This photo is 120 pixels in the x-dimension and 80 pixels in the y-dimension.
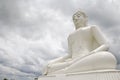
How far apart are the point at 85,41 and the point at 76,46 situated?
37 centimetres

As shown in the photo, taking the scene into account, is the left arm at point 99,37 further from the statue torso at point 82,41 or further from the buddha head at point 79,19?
the buddha head at point 79,19

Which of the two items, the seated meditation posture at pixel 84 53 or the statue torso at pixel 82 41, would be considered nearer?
the seated meditation posture at pixel 84 53

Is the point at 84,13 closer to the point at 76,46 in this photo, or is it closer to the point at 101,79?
the point at 76,46

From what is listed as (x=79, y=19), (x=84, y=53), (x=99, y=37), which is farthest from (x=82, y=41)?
(x=79, y=19)

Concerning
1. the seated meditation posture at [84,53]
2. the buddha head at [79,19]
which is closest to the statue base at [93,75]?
the seated meditation posture at [84,53]

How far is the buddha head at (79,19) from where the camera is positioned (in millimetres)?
7570

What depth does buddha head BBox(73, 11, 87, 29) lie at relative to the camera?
24.8 ft

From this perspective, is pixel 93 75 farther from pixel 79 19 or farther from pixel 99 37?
pixel 79 19

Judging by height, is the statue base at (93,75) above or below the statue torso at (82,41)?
below

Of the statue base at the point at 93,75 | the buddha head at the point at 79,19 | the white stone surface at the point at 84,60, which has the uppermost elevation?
the buddha head at the point at 79,19

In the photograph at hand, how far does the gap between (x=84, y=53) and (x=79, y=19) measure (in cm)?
141

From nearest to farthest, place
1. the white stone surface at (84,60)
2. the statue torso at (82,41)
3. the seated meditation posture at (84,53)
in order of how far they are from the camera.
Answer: the white stone surface at (84,60) → the seated meditation posture at (84,53) → the statue torso at (82,41)

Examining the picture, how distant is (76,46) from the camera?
23.8 feet

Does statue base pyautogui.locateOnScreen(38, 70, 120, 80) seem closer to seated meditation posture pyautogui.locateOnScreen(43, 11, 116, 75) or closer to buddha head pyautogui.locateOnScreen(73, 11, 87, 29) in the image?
seated meditation posture pyautogui.locateOnScreen(43, 11, 116, 75)
